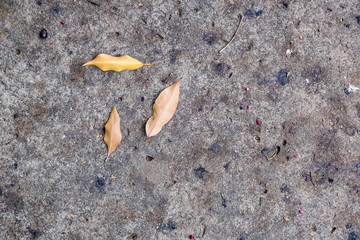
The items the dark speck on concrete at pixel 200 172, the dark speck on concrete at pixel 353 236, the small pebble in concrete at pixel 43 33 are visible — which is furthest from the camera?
the dark speck on concrete at pixel 353 236

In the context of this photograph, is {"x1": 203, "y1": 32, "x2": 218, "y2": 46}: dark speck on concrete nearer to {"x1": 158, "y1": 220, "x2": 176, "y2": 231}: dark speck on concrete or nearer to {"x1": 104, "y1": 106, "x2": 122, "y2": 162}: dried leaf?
{"x1": 104, "y1": 106, "x2": 122, "y2": 162}: dried leaf

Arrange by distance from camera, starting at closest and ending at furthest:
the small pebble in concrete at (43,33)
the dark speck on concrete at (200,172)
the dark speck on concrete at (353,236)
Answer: the small pebble in concrete at (43,33) < the dark speck on concrete at (200,172) < the dark speck on concrete at (353,236)

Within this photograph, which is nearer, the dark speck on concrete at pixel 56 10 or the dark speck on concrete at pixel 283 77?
the dark speck on concrete at pixel 56 10

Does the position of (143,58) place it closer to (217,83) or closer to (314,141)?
(217,83)

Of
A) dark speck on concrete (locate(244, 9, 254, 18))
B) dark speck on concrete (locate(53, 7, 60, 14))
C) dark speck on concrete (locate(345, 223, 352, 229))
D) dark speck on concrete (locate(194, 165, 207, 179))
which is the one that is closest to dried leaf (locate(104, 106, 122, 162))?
dark speck on concrete (locate(194, 165, 207, 179))

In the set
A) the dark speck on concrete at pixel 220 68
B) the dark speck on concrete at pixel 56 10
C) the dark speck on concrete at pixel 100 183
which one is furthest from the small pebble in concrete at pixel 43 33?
the dark speck on concrete at pixel 220 68

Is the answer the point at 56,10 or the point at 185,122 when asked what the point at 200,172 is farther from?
the point at 56,10

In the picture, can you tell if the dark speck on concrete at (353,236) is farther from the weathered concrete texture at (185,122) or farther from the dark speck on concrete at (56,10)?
the dark speck on concrete at (56,10)
